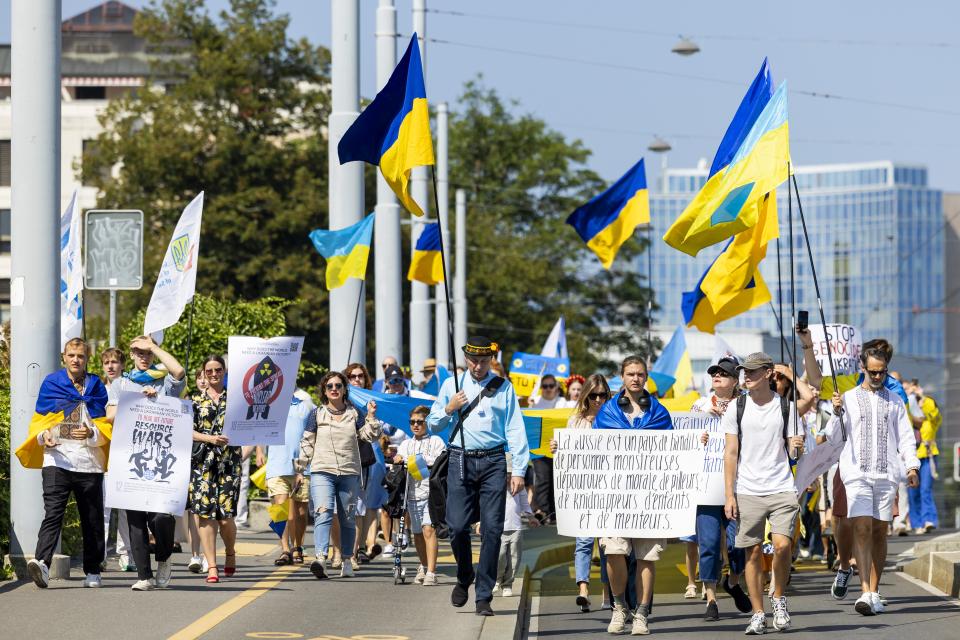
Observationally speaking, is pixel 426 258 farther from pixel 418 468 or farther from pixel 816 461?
pixel 816 461

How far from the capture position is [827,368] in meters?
17.9

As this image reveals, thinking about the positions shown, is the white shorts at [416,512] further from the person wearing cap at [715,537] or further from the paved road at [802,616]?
the person wearing cap at [715,537]

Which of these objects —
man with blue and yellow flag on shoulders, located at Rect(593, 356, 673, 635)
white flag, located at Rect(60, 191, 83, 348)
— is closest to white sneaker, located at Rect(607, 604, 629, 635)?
man with blue and yellow flag on shoulders, located at Rect(593, 356, 673, 635)

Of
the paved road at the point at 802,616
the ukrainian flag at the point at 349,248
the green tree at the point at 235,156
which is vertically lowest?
the paved road at the point at 802,616

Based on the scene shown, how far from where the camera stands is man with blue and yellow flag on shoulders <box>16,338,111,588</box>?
12.2 m

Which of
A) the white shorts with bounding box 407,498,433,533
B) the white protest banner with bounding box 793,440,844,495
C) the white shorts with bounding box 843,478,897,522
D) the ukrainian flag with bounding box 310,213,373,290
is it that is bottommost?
the white shorts with bounding box 407,498,433,533

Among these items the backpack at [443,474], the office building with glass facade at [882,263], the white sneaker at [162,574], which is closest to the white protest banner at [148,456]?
the white sneaker at [162,574]

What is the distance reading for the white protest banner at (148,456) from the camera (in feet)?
40.8

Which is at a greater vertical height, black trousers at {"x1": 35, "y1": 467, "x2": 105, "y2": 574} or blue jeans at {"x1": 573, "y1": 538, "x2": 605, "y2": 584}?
black trousers at {"x1": 35, "y1": 467, "x2": 105, "y2": 574}

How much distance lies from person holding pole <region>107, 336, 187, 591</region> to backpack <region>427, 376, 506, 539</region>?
1.82 meters

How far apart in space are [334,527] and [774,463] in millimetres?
4819

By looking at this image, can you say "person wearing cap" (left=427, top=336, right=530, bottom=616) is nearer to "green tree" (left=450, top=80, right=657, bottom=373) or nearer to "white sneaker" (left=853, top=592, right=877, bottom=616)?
"white sneaker" (left=853, top=592, right=877, bottom=616)

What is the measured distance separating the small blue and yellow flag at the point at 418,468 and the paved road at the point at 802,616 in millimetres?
1327

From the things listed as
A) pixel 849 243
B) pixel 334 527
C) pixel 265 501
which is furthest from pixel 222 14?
pixel 849 243
